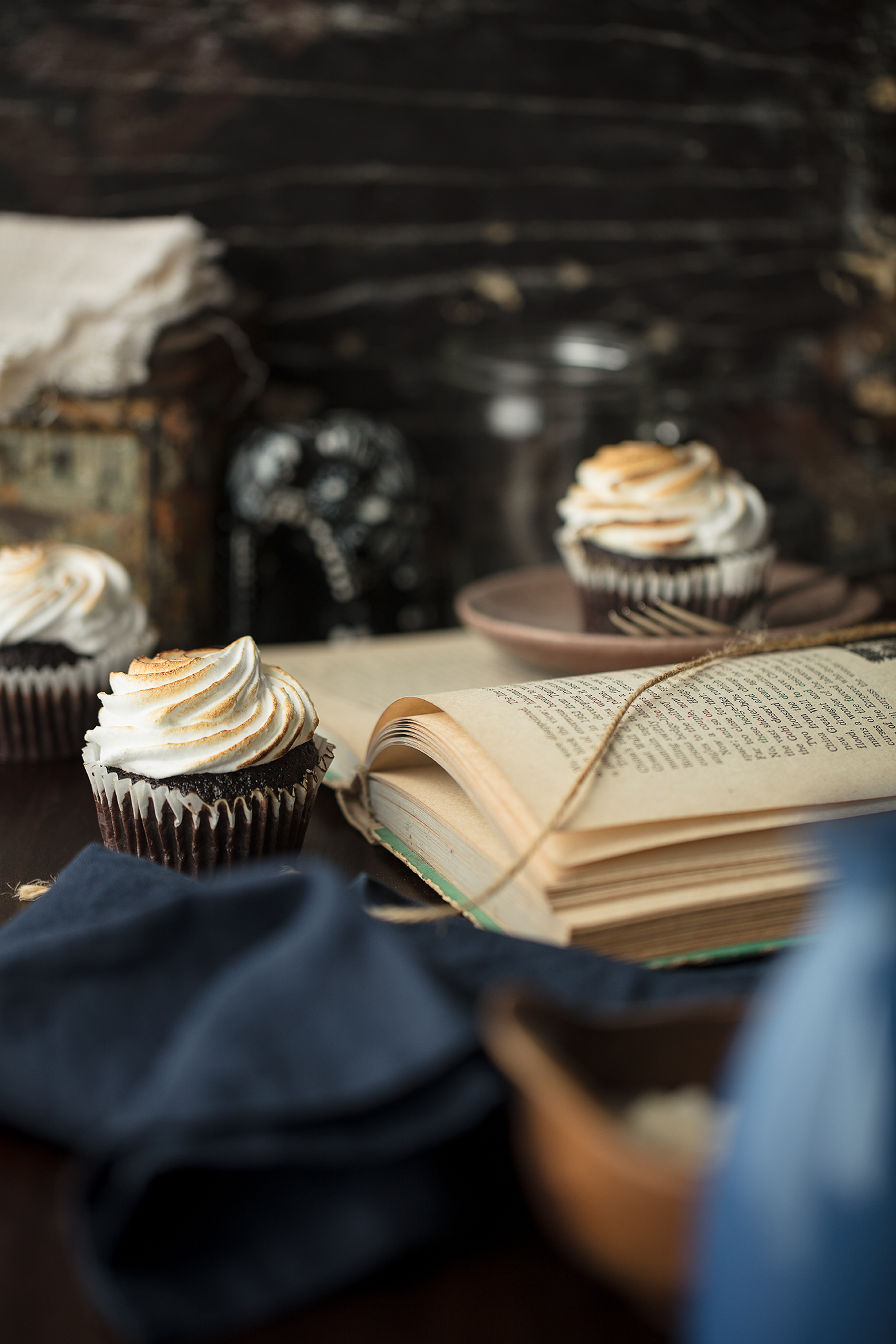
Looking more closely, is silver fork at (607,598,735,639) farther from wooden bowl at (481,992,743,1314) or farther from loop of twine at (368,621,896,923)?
wooden bowl at (481,992,743,1314)

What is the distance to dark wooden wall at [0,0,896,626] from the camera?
5.24ft

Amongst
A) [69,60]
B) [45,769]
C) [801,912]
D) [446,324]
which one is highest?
[69,60]

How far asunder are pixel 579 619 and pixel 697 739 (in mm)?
586

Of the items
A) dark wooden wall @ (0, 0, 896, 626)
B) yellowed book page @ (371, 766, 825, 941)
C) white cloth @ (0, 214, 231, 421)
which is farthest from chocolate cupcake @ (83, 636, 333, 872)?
dark wooden wall @ (0, 0, 896, 626)

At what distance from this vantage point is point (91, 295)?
135cm

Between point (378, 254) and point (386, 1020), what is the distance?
4.87 ft

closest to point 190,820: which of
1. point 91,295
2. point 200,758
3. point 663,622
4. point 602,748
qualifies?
point 200,758

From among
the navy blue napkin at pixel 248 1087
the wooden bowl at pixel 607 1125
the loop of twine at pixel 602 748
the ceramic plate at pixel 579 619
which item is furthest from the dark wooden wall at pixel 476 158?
the wooden bowl at pixel 607 1125

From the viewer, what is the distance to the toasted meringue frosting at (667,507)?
1161 mm

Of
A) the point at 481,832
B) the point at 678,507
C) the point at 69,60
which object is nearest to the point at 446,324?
the point at 69,60

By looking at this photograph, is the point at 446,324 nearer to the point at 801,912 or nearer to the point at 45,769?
the point at 45,769

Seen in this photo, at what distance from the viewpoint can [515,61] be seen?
67.5 inches

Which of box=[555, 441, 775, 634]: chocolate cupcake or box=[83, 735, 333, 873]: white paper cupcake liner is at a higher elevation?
box=[555, 441, 775, 634]: chocolate cupcake

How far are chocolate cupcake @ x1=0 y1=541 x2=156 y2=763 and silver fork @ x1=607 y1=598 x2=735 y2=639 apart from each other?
0.49 m
